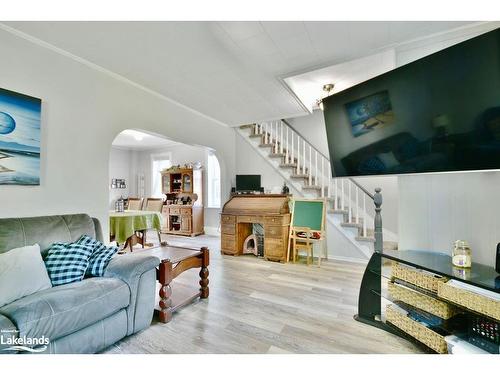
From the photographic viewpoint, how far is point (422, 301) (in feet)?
5.72

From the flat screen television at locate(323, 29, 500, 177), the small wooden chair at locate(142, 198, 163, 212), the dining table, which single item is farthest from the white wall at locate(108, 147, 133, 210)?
the flat screen television at locate(323, 29, 500, 177)

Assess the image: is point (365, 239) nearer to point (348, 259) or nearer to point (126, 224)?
point (348, 259)

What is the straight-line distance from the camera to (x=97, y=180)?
267cm

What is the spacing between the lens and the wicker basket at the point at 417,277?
1658 mm

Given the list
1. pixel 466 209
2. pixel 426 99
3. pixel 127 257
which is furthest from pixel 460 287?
pixel 127 257

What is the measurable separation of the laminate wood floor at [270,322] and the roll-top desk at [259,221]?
0.73 meters

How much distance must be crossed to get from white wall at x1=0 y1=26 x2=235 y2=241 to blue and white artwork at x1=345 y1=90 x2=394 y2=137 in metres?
2.65

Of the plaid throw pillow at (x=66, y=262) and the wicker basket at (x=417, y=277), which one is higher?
the plaid throw pillow at (x=66, y=262)

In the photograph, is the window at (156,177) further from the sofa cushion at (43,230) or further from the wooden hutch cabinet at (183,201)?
the sofa cushion at (43,230)

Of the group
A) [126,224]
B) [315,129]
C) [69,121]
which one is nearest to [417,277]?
[69,121]

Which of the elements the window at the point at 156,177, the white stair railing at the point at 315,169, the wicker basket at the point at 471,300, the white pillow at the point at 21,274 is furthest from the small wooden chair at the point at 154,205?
the wicker basket at the point at 471,300

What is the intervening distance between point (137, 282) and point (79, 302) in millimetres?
427

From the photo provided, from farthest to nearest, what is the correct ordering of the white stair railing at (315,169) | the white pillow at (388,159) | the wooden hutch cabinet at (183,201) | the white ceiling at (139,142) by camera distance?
the wooden hutch cabinet at (183,201), the white ceiling at (139,142), the white stair railing at (315,169), the white pillow at (388,159)

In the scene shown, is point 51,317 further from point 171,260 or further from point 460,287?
point 460,287
